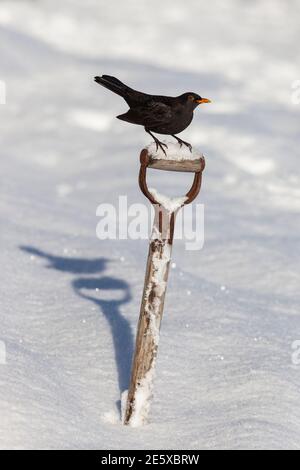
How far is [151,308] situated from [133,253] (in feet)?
9.95

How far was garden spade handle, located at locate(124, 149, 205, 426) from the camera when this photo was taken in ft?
13.1

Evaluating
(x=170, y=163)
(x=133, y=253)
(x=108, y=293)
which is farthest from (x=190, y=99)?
(x=133, y=253)

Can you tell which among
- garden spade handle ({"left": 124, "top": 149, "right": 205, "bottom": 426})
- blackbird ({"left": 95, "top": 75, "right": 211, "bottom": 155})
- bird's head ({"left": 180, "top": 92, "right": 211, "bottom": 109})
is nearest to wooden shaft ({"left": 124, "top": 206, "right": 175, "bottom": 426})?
garden spade handle ({"left": 124, "top": 149, "right": 205, "bottom": 426})

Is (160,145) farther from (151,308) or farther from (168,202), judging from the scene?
(151,308)

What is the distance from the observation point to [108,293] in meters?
6.00

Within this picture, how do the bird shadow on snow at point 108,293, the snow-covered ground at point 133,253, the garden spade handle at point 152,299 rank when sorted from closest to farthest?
the garden spade handle at point 152,299 < the snow-covered ground at point 133,253 < the bird shadow on snow at point 108,293

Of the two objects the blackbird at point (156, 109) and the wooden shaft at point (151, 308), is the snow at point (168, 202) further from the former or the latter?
the blackbird at point (156, 109)

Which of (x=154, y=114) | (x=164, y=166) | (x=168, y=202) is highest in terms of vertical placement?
(x=154, y=114)

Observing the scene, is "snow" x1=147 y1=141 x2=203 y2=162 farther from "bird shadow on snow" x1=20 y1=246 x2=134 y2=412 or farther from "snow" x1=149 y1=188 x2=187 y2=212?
"bird shadow on snow" x1=20 y1=246 x2=134 y2=412

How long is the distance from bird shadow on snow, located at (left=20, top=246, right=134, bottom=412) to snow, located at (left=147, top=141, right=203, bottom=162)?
1.32 m

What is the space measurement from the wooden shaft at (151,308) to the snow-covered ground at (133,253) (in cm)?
21

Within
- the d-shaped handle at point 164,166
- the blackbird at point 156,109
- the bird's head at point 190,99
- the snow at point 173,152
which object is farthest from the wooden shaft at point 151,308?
the bird's head at point 190,99

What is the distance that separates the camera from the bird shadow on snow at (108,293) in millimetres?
4862

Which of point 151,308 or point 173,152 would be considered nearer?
point 173,152
